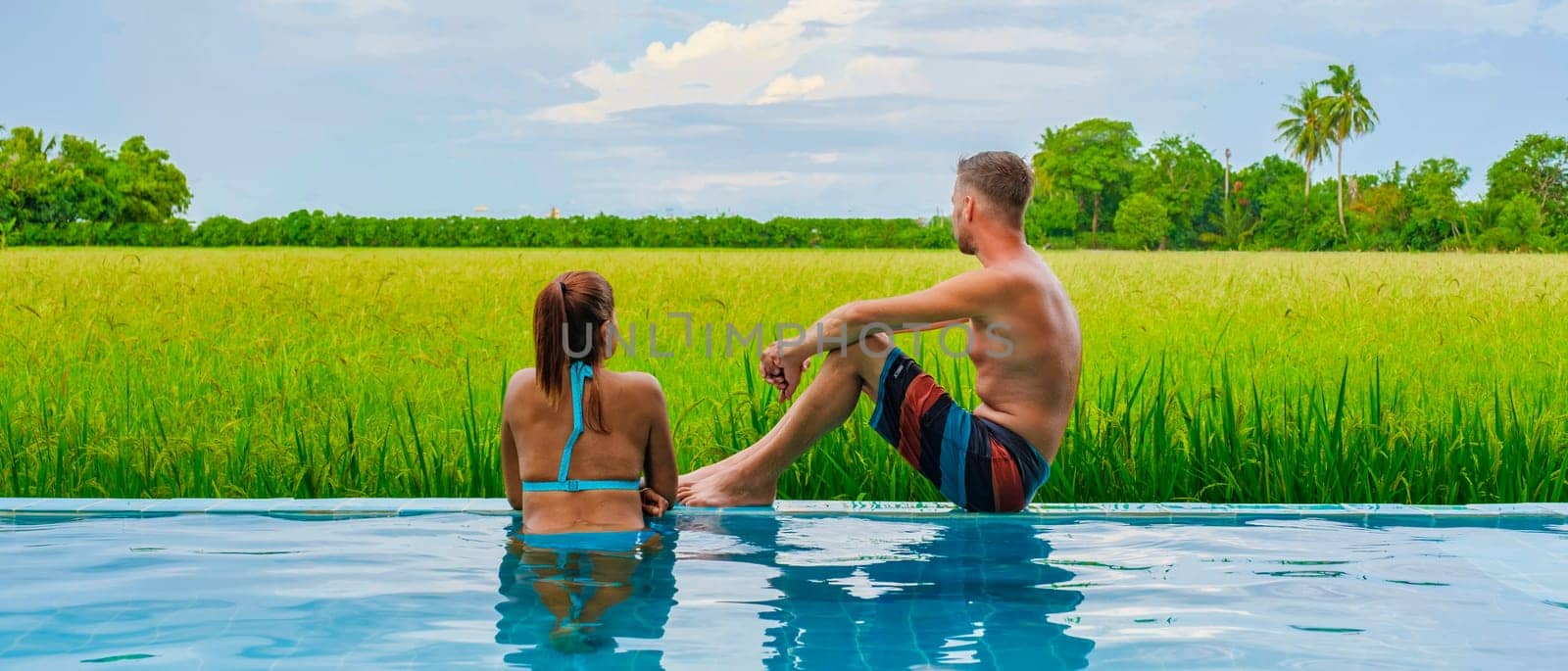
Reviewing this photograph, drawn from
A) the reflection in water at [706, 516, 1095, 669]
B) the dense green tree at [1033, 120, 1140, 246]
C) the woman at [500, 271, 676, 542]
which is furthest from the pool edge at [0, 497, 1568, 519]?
the dense green tree at [1033, 120, 1140, 246]

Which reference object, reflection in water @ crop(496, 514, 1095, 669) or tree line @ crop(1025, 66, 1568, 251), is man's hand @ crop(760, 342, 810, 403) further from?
tree line @ crop(1025, 66, 1568, 251)

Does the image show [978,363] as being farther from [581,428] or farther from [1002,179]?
[581,428]

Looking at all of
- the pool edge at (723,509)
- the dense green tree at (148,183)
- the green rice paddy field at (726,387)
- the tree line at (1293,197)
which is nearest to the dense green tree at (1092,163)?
the tree line at (1293,197)

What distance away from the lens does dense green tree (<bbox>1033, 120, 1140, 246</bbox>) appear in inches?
2830

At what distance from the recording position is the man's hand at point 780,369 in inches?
176

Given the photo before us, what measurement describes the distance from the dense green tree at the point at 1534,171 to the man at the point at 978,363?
60.4 meters

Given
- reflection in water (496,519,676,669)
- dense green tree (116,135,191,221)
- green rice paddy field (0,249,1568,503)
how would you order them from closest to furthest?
1. reflection in water (496,519,676,669)
2. green rice paddy field (0,249,1568,503)
3. dense green tree (116,135,191,221)

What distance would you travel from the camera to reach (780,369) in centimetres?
451

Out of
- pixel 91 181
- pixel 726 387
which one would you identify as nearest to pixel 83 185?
pixel 91 181

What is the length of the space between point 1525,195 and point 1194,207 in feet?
49.9

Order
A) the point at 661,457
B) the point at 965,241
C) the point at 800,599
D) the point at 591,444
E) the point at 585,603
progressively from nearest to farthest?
the point at 585,603 → the point at 800,599 → the point at 591,444 → the point at 661,457 → the point at 965,241

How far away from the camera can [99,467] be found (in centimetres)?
590

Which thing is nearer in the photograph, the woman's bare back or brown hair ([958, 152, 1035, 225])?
the woman's bare back

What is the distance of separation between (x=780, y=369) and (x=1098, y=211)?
7000 cm
